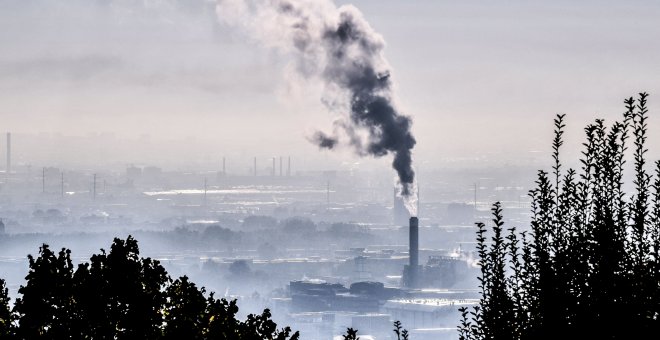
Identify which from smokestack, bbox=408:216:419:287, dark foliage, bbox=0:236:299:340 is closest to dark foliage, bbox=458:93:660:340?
dark foliage, bbox=0:236:299:340

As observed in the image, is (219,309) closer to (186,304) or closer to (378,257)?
(186,304)

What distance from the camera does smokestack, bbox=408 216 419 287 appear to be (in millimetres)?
119512

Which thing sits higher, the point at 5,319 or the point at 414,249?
the point at 414,249

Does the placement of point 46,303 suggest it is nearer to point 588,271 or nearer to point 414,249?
point 588,271

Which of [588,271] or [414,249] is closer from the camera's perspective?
[588,271]

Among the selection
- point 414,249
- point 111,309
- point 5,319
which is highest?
point 414,249

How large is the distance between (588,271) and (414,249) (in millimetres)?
110413

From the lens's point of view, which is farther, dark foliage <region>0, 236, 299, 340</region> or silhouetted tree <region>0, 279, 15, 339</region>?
dark foliage <region>0, 236, 299, 340</region>

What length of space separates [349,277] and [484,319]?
469 feet

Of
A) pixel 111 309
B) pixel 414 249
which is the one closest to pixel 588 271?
pixel 111 309

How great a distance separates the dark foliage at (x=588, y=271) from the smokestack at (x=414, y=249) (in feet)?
330

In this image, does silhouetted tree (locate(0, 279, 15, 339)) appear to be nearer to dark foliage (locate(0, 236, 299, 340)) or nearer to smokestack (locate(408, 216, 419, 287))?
dark foliage (locate(0, 236, 299, 340))

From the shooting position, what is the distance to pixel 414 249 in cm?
12638

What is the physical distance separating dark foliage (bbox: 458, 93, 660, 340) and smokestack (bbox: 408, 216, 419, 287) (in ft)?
330
